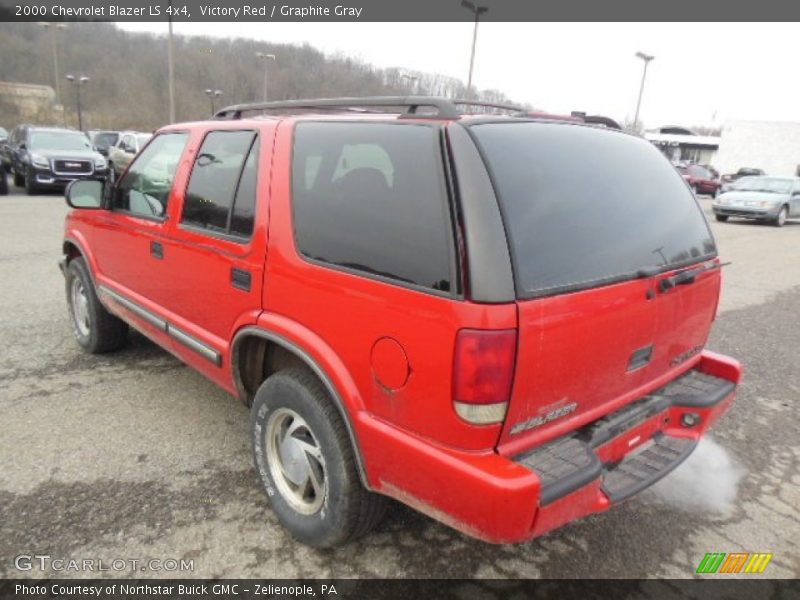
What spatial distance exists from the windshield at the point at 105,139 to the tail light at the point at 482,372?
90.3 ft

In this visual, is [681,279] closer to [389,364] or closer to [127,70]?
[389,364]

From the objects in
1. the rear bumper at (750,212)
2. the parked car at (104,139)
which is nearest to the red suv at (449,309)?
the rear bumper at (750,212)

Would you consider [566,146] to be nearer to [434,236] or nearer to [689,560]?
[434,236]

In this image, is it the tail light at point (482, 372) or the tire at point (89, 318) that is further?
the tire at point (89, 318)

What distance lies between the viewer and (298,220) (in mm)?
2412

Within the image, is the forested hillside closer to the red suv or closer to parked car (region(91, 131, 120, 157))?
parked car (region(91, 131, 120, 157))

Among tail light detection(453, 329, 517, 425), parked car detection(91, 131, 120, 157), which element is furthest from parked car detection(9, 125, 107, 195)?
tail light detection(453, 329, 517, 425)

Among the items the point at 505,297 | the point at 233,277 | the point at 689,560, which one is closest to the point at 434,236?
the point at 505,297

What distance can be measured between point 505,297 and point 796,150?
5139 cm

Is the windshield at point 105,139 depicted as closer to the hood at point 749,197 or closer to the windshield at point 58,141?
the windshield at point 58,141

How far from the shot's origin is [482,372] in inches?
70.6

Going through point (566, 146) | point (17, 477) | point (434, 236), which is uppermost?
point (566, 146)

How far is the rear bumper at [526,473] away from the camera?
182 cm

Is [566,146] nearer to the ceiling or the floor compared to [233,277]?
nearer to the ceiling
